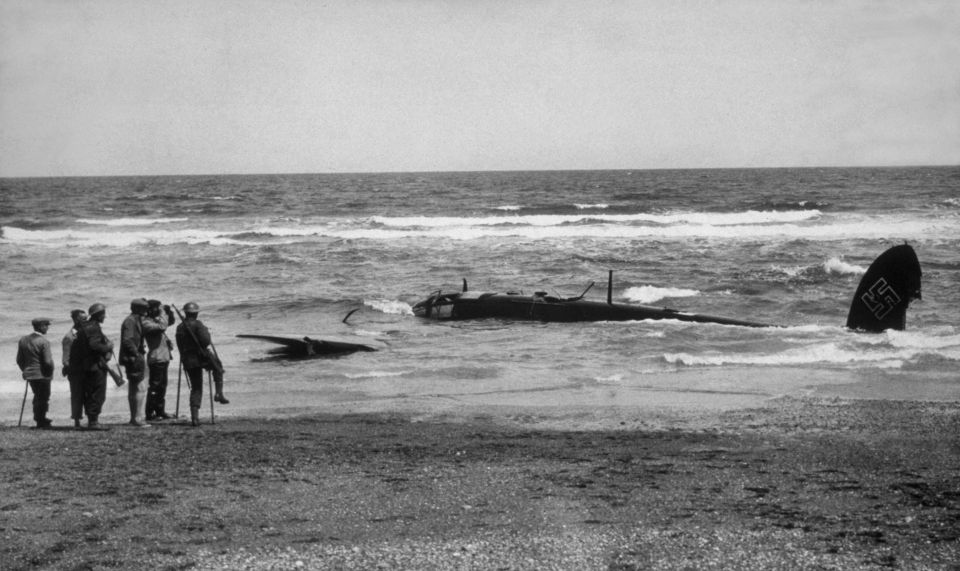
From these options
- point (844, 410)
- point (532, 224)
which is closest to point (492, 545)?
point (844, 410)

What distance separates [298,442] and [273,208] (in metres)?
63.7

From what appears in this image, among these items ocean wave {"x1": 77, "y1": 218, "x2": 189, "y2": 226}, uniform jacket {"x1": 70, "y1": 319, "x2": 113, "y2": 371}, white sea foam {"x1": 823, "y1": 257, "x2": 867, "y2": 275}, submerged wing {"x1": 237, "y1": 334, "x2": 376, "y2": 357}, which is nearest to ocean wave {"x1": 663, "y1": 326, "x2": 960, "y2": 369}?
submerged wing {"x1": 237, "y1": 334, "x2": 376, "y2": 357}

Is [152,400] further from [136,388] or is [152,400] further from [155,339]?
[155,339]

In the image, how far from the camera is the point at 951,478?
869 centimetres

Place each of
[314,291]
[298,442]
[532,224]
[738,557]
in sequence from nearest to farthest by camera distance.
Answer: [738,557], [298,442], [314,291], [532,224]

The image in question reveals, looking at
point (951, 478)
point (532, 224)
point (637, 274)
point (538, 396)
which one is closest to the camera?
point (951, 478)

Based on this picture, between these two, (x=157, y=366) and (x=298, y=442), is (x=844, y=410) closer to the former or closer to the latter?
(x=298, y=442)

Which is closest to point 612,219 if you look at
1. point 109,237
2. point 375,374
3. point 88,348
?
point 109,237

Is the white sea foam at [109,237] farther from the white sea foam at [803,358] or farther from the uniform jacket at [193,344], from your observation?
the uniform jacket at [193,344]

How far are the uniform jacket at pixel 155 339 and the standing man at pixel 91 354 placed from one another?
1.76 feet

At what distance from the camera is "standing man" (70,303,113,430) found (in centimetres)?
1100

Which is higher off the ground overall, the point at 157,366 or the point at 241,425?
the point at 157,366

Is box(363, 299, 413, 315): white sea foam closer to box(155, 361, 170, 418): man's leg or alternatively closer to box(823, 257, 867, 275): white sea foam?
box(155, 361, 170, 418): man's leg

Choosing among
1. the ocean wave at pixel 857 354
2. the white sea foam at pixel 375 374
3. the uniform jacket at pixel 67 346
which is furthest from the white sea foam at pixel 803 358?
the uniform jacket at pixel 67 346
